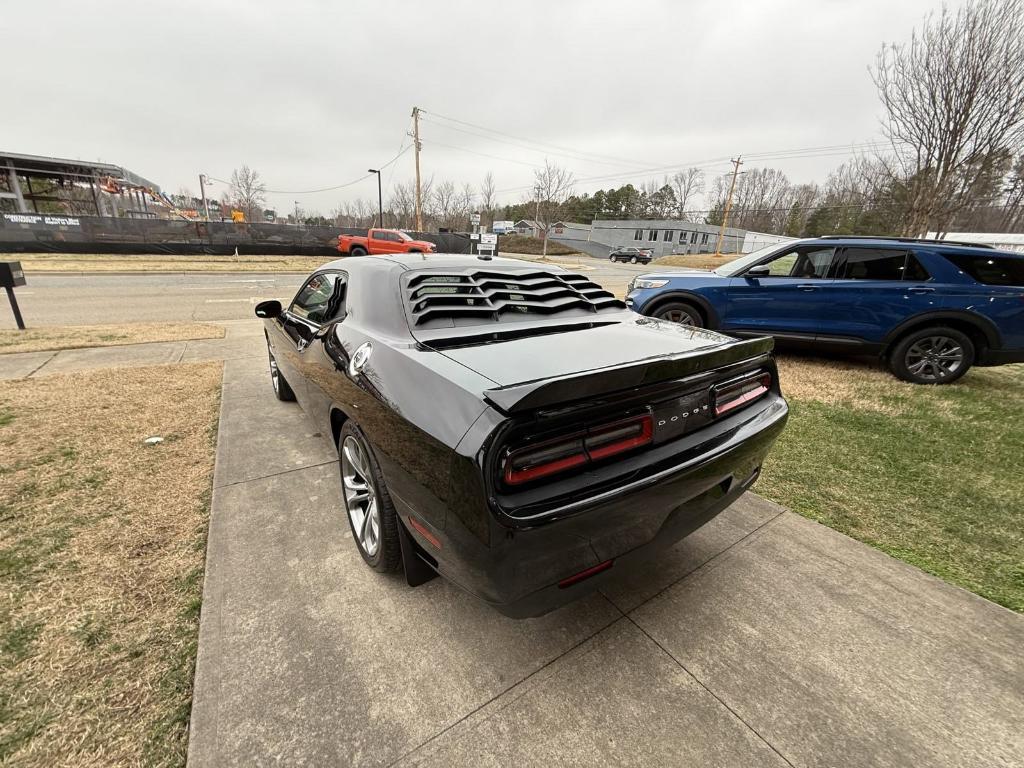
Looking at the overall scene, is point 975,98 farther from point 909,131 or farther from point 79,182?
point 79,182

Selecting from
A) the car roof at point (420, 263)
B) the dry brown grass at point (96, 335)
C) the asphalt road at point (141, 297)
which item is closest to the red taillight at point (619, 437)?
the car roof at point (420, 263)

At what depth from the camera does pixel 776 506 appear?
2934mm

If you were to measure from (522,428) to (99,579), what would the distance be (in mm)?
2243

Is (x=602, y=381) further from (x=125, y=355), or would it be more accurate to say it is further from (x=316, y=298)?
(x=125, y=355)

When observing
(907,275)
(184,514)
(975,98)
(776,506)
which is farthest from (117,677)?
(975,98)

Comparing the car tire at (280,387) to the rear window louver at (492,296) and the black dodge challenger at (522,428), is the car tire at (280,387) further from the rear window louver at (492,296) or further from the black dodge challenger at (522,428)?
the rear window louver at (492,296)

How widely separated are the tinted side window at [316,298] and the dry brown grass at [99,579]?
1.29 meters

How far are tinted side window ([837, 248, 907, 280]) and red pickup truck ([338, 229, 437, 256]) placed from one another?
757 inches

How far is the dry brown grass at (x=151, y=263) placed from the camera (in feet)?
58.9

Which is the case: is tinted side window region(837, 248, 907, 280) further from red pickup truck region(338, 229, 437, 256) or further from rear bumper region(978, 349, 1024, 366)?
red pickup truck region(338, 229, 437, 256)

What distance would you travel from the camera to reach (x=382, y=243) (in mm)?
23953

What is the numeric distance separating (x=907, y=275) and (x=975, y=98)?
9128 mm

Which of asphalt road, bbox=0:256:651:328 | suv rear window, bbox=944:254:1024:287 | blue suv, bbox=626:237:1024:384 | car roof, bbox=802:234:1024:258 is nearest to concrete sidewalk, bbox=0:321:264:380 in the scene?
asphalt road, bbox=0:256:651:328

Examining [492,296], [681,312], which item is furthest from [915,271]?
[492,296]
